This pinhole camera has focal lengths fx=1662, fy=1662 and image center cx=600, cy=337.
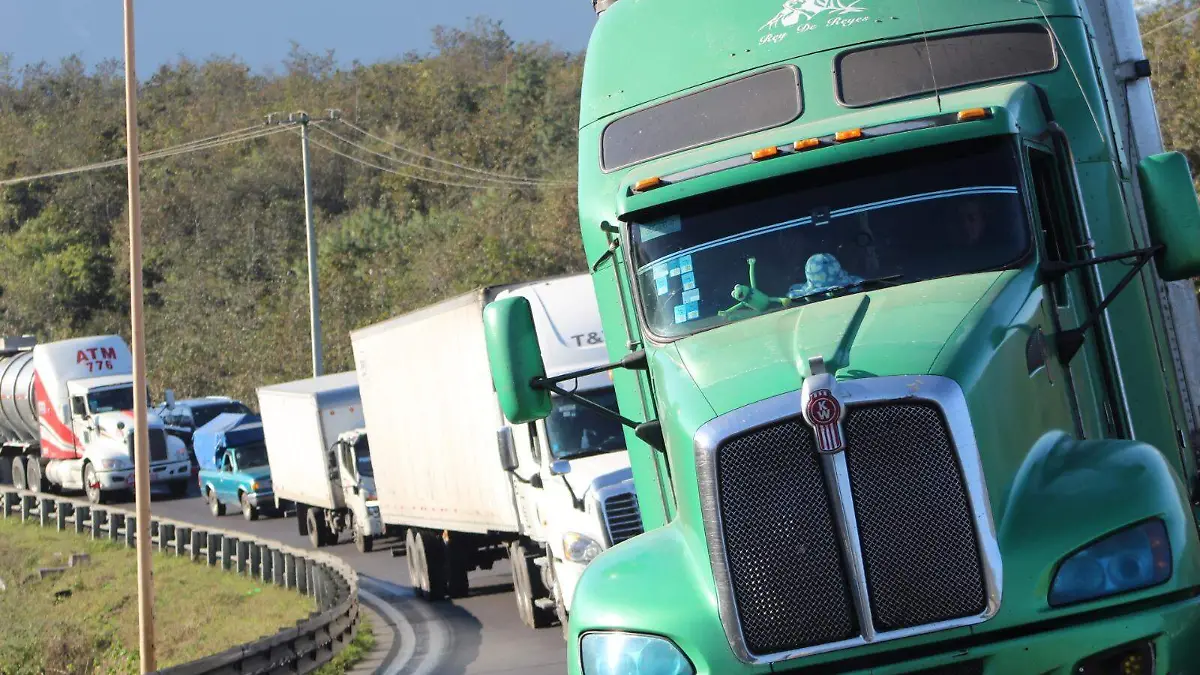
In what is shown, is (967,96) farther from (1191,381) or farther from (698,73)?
(1191,381)

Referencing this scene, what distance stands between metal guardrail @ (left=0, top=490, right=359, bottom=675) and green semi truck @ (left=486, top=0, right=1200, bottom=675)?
21.2ft

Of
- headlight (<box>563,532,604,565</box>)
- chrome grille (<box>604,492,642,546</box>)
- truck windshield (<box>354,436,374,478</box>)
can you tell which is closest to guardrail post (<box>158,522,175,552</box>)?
truck windshield (<box>354,436,374,478</box>)

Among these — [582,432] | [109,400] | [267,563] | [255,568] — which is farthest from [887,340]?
[109,400]

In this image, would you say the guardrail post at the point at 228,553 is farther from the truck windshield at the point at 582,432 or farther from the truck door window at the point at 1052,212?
the truck door window at the point at 1052,212

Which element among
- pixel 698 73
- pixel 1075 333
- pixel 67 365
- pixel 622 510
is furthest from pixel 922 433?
pixel 67 365

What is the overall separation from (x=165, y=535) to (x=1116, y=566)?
89.6ft

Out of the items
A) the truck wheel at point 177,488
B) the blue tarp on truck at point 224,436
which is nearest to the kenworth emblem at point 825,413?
the blue tarp on truck at point 224,436

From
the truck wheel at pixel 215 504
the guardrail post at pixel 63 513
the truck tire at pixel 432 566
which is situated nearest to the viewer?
the truck tire at pixel 432 566

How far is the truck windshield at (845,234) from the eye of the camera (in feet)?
22.9

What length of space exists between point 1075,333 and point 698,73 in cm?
260

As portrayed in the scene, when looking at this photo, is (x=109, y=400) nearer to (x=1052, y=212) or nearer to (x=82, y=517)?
(x=82, y=517)

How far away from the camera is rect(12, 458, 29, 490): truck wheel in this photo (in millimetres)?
47094

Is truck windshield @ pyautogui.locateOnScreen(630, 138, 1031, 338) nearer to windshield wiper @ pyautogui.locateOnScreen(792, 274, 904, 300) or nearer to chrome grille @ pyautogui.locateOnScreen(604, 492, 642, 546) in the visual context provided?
windshield wiper @ pyautogui.locateOnScreen(792, 274, 904, 300)

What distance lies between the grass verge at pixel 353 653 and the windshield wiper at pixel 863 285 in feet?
32.3
